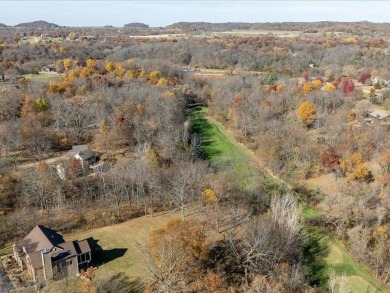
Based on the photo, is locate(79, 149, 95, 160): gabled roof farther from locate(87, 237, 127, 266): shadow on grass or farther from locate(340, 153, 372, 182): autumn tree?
locate(340, 153, 372, 182): autumn tree

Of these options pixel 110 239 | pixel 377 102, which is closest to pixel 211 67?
pixel 377 102

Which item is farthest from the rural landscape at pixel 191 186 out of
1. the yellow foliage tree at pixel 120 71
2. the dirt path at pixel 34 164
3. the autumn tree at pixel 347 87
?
the yellow foliage tree at pixel 120 71

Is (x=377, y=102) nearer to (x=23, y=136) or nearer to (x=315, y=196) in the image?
(x=315, y=196)

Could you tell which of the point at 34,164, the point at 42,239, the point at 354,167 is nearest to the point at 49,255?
the point at 42,239

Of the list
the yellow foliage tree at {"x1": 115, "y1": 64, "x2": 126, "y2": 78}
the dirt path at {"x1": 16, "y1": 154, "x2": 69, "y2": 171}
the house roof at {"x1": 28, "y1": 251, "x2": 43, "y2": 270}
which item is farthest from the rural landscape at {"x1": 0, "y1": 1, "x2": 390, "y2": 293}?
the yellow foliage tree at {"x1": 115, "y1": 64, "x2": 126, "y2": 78}

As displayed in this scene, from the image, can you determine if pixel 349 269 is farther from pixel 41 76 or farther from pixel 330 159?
pixel 41 76

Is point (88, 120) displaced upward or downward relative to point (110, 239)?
upward

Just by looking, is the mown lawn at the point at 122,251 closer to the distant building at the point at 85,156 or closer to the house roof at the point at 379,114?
the distant building at the point at 85,156
